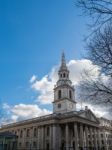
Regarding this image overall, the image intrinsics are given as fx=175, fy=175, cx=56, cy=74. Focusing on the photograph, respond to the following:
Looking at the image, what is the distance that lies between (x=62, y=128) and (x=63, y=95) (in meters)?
10.4

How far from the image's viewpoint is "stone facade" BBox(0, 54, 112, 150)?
44094 millimetres

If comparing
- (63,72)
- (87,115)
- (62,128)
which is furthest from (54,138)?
(63,72)

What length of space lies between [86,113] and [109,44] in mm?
41304

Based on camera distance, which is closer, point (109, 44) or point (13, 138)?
point (109, 44)

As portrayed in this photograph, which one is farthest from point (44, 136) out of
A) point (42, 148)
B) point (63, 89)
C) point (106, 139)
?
point (106, 139)

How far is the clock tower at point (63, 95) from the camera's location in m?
53.1

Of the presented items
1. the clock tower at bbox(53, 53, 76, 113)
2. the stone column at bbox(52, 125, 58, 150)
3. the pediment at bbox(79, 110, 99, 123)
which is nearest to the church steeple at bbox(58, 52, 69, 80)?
the clock tower at bbox(53, 53, 76, 113)

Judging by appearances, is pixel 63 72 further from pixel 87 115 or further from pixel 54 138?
pixel 54 138

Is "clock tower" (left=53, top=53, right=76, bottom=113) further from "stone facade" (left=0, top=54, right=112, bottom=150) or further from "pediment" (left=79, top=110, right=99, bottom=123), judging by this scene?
"pediment" (left=79, top=110, right=99, bottom=123)

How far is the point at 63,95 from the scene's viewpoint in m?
54.6

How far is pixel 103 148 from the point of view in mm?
56531

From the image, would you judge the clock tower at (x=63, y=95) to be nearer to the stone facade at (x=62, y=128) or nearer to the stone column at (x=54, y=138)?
the stone facade at (x=62, y=128)

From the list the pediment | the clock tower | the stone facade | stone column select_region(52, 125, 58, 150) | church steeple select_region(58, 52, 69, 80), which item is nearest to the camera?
stone column select_region(52, 125, 58, 150)

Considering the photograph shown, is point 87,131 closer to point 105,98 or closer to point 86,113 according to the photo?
point 86,113
